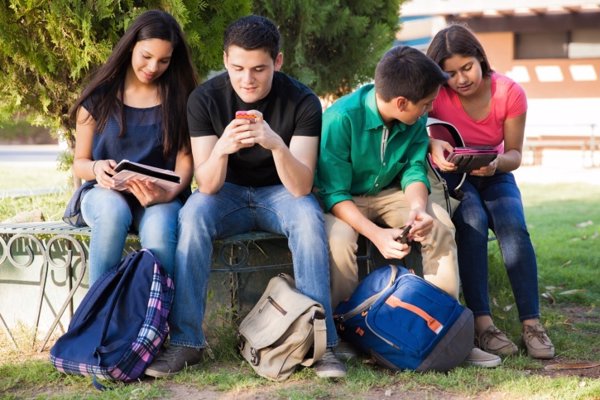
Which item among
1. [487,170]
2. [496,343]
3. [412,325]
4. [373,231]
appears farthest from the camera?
[487,170]

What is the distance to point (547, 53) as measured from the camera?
1823 cm

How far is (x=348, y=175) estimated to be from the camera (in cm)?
433

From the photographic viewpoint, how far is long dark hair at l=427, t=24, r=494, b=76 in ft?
15.2

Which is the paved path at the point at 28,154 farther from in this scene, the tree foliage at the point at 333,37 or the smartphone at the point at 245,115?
the smartphone at the point at 245,115

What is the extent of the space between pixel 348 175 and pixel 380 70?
0.55m

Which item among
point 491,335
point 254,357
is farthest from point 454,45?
point 254,357

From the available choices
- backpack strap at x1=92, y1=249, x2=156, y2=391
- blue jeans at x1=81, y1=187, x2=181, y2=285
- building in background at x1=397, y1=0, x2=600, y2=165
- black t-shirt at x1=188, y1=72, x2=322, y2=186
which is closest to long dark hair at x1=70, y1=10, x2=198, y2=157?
black t-shirt at x1=188, y1=72, x2=322, y2=186

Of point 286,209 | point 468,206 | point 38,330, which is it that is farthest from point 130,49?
point 468,206

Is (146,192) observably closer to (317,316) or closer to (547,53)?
(317,316)

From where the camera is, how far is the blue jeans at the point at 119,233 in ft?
13.3

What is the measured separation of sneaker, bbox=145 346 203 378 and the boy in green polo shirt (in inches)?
29.8

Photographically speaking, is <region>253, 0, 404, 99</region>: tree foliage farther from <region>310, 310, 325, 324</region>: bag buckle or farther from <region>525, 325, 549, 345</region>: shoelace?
<region>310, 310, 325, 324</region>: bag buckle

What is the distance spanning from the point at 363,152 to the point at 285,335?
104 cm

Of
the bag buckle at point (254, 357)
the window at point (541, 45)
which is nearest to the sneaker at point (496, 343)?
the bag buckle at point (254, 357)
